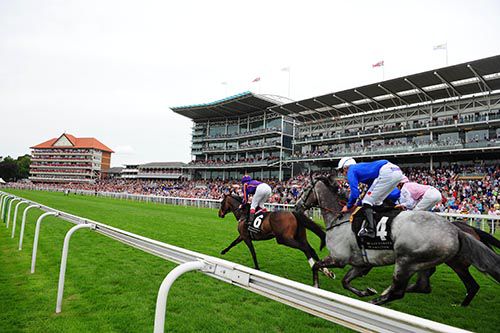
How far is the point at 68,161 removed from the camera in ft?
251

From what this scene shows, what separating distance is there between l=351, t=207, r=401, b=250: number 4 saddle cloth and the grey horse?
0.06 m

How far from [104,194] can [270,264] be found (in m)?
34.0

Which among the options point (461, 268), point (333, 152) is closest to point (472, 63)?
point (333, 152)

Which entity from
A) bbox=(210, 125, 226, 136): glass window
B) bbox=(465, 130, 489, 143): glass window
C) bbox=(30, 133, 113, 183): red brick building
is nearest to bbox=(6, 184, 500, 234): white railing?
bbox=(465, 130, 489, 143): glass window

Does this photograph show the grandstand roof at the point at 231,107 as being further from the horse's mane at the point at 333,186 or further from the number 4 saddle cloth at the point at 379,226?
the number 4 saddle cloth at the point at 379,226

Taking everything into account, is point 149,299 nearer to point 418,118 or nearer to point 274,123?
point 418,118

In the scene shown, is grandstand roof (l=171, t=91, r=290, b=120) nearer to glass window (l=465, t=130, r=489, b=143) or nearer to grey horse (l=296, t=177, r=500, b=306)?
glass window (l=465, t=130, r=489, b=143)

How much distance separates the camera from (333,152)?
2959 cm

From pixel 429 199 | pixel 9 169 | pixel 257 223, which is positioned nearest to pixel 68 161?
pixel 9 169

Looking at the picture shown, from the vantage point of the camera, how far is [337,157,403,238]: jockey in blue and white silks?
11.5 ft

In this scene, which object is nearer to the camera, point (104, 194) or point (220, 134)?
point (104, 194)

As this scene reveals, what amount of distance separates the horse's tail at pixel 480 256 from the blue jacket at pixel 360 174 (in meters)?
1.18

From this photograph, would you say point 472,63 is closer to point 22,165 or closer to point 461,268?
point 461,268

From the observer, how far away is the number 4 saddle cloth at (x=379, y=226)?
331cm
